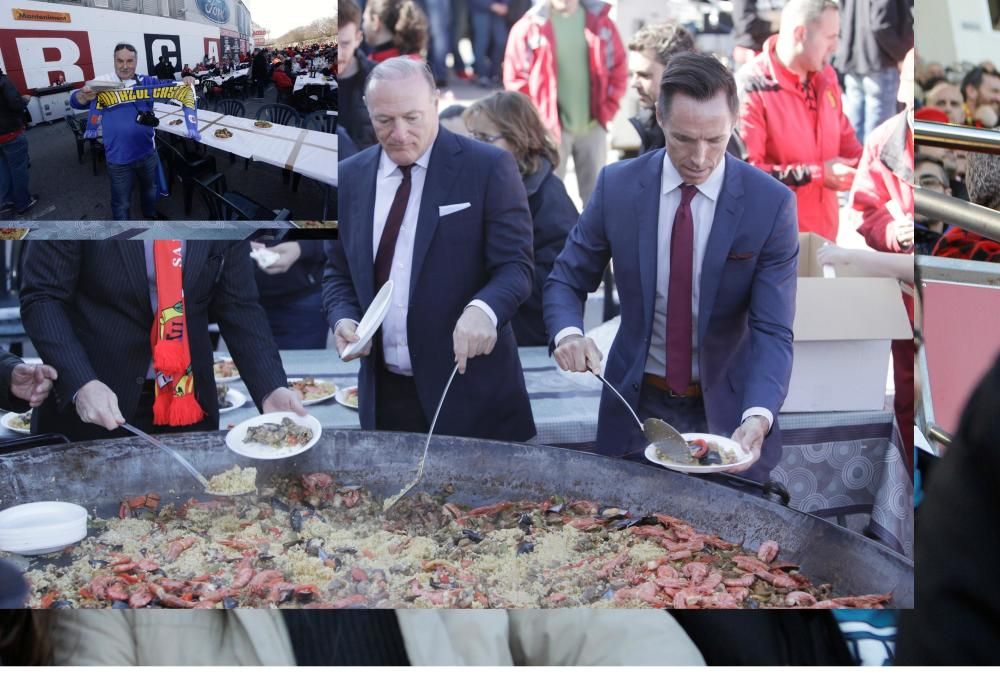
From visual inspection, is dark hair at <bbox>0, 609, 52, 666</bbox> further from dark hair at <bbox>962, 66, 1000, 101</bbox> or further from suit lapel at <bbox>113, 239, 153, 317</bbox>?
dark hair at <bbox>962, 66, 1000, 101</bbox>

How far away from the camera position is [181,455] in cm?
312

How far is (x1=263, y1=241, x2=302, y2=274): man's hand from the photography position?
3.09m

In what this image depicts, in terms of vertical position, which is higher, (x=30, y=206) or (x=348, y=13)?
(x=348, y=13)

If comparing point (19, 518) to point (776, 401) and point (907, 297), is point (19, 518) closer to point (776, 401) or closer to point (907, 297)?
point (776, 401)

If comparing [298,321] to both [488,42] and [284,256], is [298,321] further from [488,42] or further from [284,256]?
[488,42]

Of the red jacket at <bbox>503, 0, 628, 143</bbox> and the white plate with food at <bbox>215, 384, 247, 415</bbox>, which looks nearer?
the red jacket at <bbox>503, 0, 628, 143</bbox>

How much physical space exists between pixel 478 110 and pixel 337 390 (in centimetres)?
95

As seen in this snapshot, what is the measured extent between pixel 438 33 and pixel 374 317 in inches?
33.1

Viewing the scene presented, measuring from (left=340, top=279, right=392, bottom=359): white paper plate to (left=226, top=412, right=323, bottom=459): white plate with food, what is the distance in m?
0.28

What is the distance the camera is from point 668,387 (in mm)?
3143

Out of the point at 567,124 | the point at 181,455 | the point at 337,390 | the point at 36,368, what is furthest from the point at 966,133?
the point at 36,368

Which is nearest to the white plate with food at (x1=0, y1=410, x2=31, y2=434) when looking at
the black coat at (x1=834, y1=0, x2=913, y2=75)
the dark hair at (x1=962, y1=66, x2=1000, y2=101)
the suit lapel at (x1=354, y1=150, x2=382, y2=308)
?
the suit lapel at (x1=354, y1=150, x2=382, y2=308)

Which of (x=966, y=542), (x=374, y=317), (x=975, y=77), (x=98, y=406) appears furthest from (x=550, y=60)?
(x=975, y=77)

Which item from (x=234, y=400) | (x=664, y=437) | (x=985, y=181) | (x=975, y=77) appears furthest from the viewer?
(x=975, y=77)
